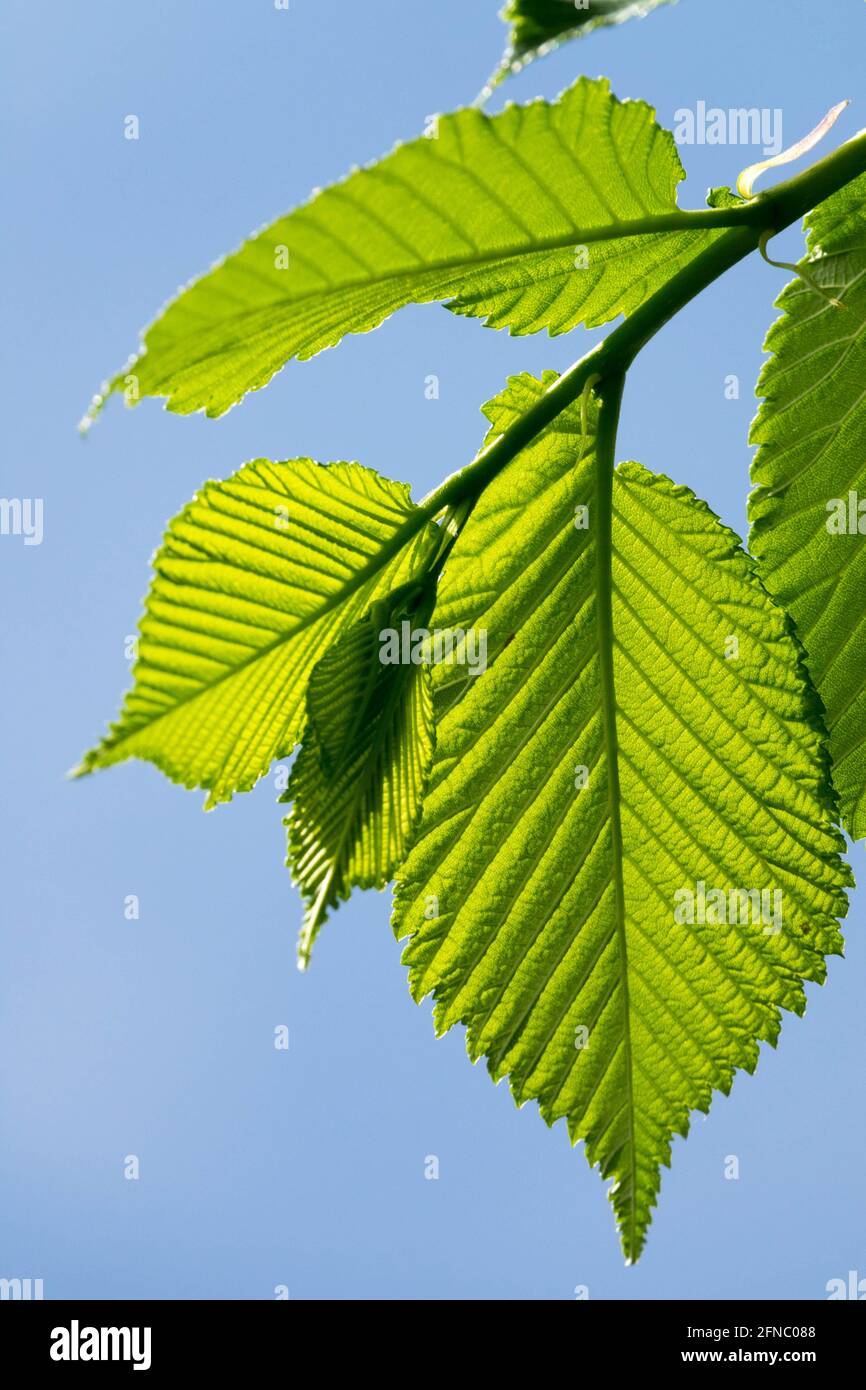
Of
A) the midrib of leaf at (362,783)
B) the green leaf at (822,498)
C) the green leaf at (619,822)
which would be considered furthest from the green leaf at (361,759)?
the green leaf at (822,498)

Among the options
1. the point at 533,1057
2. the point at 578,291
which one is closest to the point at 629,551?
the point at 578,291

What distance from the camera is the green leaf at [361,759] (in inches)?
44.8

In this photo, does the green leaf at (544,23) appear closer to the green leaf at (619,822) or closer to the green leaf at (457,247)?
the green leaf at (457,247)

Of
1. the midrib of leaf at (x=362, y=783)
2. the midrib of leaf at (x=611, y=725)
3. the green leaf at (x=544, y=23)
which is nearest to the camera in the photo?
the green leaf at (x=544, y=23)

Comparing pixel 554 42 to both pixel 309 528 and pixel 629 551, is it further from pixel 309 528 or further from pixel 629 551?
pixel 629 551

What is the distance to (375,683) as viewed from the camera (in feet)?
3.78

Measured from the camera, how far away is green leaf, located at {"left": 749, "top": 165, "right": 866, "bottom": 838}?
134cm

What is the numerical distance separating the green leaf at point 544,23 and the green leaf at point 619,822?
475 millimetres

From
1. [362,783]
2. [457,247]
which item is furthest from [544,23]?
[362,783]

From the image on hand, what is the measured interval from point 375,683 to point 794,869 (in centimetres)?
50

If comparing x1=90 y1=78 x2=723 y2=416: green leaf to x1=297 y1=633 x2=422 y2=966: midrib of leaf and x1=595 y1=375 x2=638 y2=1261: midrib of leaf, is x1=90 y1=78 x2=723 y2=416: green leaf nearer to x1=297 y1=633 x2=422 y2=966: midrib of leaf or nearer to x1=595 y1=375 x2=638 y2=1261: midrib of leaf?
x1=595 y1=375 x2=638 y2=1261: midrib of leaf

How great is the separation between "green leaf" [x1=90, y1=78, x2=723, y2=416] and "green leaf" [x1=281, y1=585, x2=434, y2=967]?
226 mm

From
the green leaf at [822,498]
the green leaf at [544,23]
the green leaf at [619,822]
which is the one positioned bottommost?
the green leaf at [619,822]

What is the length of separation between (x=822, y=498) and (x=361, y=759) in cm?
53
